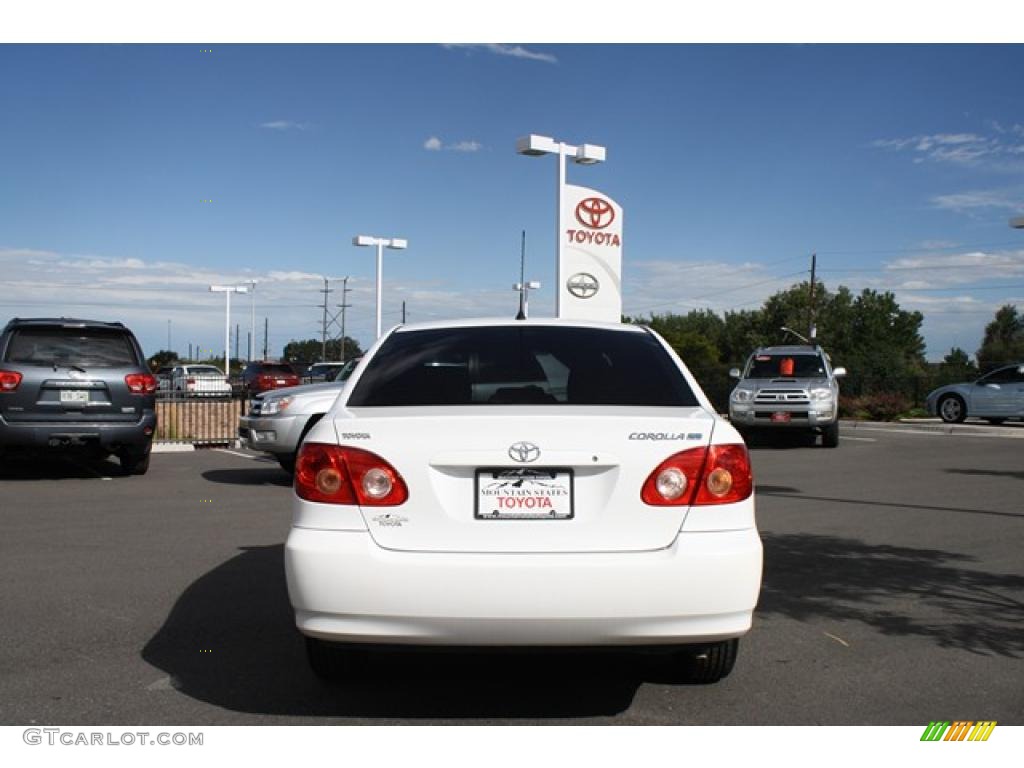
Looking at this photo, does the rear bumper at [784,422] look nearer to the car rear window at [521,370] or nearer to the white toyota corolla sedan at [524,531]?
the car rear window at [521,370]

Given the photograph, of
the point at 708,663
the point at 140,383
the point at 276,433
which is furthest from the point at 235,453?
the point at 708,663

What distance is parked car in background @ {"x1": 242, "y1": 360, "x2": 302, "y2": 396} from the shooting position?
37.0m

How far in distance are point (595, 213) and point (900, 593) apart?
18.0m

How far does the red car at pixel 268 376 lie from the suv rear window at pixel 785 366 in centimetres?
1932

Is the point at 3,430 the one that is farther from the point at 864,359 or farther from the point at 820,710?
the point at 864,359

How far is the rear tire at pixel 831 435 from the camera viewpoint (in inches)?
793

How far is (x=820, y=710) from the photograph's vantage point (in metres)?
4.43

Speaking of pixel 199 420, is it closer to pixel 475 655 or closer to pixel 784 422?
pixel 784 422

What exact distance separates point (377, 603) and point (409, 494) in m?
0.42

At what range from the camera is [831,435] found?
66.4 feet

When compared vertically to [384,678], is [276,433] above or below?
above

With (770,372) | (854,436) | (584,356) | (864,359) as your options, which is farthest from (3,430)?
(864,359)

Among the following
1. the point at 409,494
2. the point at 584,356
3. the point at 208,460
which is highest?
the point at 584,356

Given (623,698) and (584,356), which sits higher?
(584,356)
